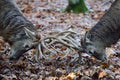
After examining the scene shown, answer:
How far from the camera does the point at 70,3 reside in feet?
50.4

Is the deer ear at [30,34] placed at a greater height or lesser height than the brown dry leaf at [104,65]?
greater

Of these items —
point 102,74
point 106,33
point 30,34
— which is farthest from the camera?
point 106,33

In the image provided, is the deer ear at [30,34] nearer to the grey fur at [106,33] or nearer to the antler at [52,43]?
the antler at [52,43]

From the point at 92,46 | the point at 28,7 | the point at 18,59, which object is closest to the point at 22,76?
the point at 18,59

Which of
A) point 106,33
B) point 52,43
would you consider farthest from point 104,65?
point 52,43

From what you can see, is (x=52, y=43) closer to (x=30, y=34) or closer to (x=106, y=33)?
(x=30, y=34)

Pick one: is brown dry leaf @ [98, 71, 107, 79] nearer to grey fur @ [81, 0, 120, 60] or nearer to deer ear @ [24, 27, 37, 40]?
grey fur @ [81, 0, 120, 60]

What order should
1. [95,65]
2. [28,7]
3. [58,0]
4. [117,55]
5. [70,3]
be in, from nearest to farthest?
[95,65], [117,55], [70,3], [28,7], [58,0]

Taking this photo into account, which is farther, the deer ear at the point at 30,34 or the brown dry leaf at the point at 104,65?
the brown dry leaf at the point at 104,65

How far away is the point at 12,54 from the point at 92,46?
1.41 metres

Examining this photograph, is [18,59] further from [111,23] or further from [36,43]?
[111,23]

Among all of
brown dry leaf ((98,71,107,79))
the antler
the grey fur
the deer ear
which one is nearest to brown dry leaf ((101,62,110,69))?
the grey fur

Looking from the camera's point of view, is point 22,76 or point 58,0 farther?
point 58,0

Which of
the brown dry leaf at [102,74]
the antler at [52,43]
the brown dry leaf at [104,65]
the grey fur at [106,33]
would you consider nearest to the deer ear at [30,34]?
the antler at [52,43]
